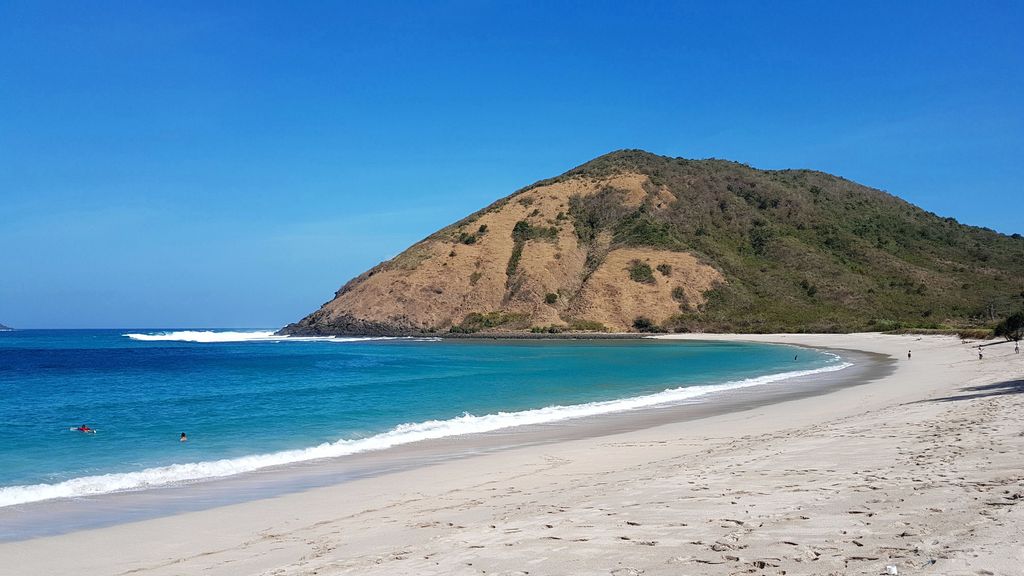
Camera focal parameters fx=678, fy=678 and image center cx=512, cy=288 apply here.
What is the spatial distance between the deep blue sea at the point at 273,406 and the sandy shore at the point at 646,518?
4.78 metres

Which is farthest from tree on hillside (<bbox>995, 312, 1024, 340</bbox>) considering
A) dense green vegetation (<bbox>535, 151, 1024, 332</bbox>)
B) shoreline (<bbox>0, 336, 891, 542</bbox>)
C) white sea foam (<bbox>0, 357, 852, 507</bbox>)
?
dense green vegetation (<bbox>535, 151, 1024, 332</bbox>)

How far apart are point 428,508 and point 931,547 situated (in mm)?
6277

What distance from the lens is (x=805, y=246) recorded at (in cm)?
11606

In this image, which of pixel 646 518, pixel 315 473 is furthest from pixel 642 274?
pixel 646 518

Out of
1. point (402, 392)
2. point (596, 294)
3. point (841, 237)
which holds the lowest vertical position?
point (402, 392)

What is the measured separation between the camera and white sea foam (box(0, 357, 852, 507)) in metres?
12.5

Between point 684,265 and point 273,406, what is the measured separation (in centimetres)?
9050

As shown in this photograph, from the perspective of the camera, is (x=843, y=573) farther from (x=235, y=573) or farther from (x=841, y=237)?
(x=841, y=237)

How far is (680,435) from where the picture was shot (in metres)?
16.7

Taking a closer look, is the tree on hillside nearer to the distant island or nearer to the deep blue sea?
the deep blue sea

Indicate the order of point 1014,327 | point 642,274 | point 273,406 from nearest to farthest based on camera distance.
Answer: point 273,406 → point 1014,327 → point 642,274

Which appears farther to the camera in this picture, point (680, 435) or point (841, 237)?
point (841, 237)

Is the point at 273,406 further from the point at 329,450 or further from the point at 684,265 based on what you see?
the point at 684,265

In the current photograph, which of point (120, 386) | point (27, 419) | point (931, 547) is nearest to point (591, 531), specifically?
point (931, 547)
